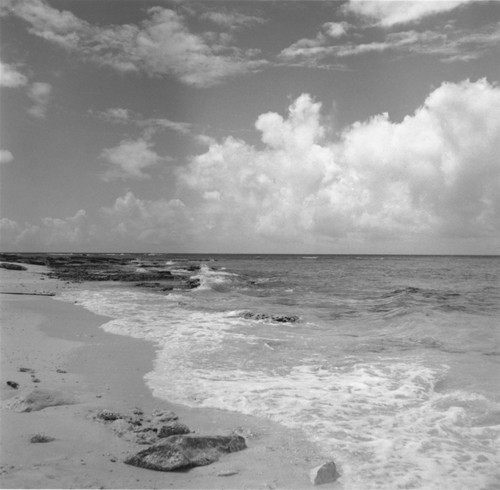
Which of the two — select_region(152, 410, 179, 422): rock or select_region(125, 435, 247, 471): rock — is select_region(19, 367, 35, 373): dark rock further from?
select_region(125, 435, 247, 471): rock

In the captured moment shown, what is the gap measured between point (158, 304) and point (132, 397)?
1476cm

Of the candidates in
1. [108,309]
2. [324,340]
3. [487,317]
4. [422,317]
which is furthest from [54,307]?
[487,317]

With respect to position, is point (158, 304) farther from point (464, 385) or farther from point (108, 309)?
point (464, 385)

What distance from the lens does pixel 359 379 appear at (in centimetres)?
909

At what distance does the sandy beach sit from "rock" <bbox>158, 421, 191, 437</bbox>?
0.33m

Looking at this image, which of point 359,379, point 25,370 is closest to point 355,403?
point 359,379

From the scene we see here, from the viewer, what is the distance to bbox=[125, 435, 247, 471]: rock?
16.2 ft

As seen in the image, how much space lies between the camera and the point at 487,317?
749 inches

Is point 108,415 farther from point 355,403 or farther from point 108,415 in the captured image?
point 355,403

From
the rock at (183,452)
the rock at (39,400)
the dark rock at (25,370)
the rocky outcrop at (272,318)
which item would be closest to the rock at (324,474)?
the rock at (183,452)

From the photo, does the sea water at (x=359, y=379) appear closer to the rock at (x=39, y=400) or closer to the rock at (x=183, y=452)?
the rock at (x=183, y=452)

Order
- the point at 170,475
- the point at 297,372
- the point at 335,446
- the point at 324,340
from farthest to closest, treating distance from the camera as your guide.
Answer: the point at 324,340 < the point at 297,372 < the point at 335,446 < the point at 170,475

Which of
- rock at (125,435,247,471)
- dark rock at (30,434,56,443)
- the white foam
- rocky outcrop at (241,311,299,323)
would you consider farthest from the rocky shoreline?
rock at (125,435,247,471)

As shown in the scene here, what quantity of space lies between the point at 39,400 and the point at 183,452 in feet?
9.91
